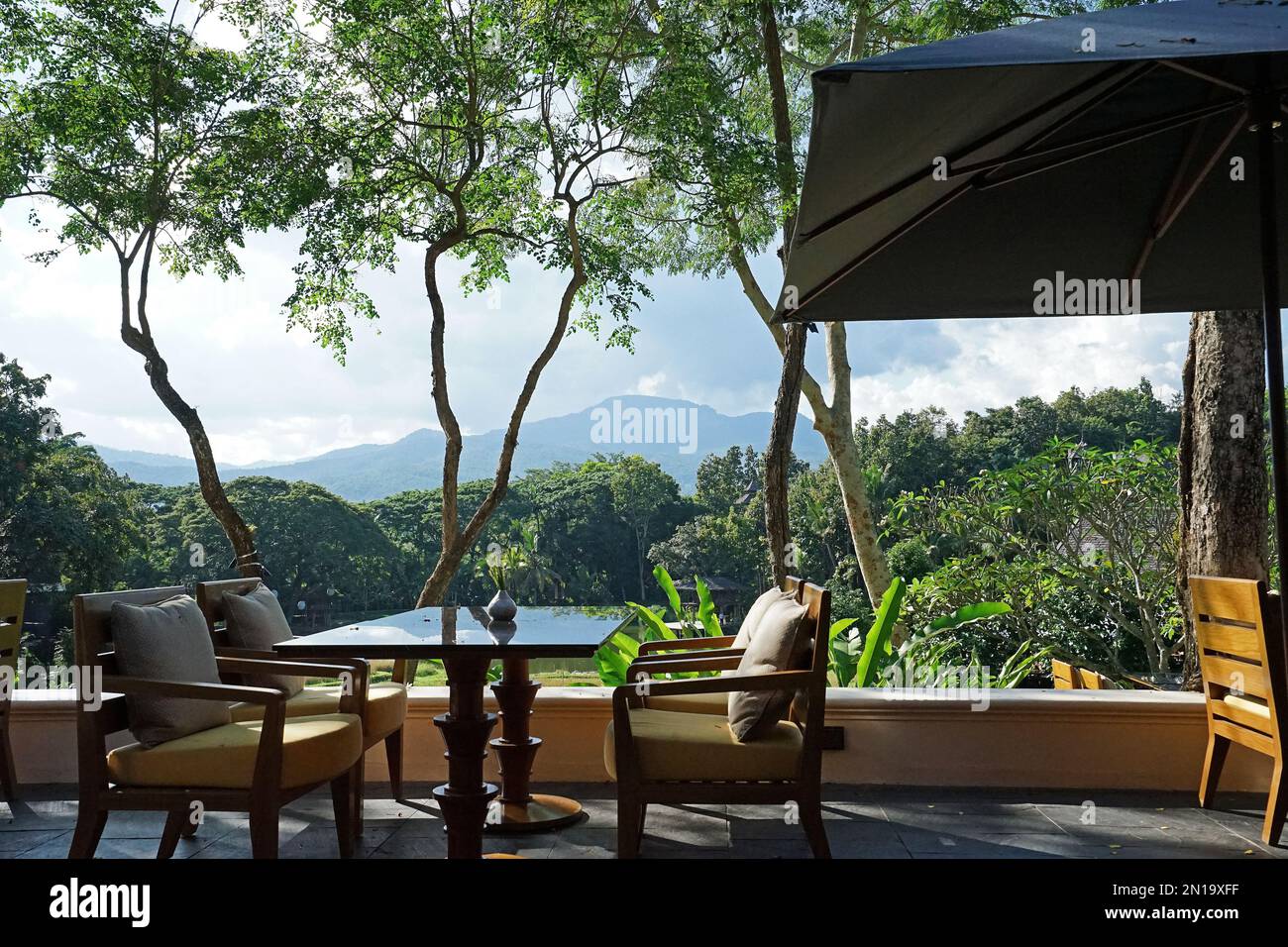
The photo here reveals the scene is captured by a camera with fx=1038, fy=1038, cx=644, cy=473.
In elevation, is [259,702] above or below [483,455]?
below

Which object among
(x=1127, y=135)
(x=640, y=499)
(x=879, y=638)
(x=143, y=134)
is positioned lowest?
(x=879, y=638)

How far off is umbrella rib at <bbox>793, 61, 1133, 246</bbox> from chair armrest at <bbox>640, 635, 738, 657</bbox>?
1535mm

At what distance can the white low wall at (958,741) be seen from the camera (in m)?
3.79

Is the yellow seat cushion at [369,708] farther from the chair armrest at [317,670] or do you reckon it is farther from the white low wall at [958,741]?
the white low wall at [958,741]

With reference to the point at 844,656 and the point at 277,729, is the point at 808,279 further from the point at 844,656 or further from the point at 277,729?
the point at 844,656

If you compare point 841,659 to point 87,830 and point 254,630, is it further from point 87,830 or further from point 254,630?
point 87,830

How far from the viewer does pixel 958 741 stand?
3.85 m

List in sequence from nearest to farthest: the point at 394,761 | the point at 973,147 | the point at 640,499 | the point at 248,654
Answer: the point at 973,147
the point at 248,654
the point at 394,761
the point at 640,499

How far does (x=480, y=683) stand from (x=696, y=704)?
734mm

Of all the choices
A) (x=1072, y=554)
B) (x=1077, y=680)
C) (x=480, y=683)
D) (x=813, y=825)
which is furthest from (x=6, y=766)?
(x=1072, y=554)

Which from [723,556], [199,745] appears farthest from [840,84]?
[723,556]

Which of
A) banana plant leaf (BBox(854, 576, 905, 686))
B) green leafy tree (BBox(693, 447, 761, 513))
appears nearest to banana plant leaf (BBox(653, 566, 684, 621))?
banana plant leaf (BBox(854, 576, 905, 686))

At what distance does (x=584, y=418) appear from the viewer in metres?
95.8

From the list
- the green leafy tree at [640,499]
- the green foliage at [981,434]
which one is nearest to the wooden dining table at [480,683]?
the green foliage at [981,434]
